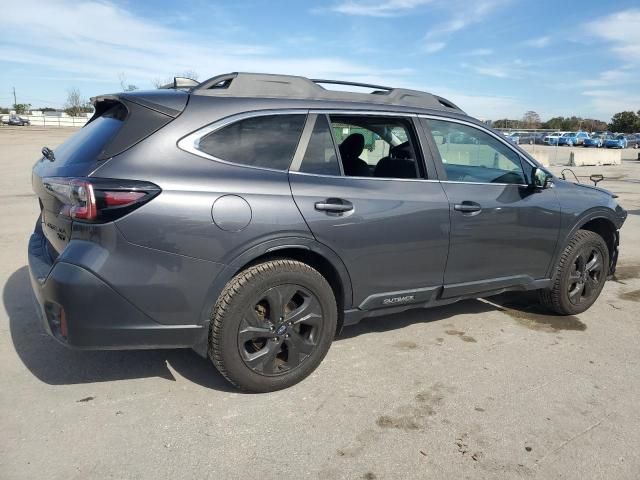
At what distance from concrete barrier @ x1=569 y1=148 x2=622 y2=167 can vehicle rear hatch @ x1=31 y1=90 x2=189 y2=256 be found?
30830 millimetres

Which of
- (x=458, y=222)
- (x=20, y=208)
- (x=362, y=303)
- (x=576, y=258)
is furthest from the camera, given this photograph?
(x=20, y=208)

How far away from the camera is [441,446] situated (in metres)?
2.74

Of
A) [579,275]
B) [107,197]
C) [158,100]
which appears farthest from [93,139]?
[579,275]

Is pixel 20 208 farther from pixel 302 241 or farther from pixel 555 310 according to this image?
pixel 555 310

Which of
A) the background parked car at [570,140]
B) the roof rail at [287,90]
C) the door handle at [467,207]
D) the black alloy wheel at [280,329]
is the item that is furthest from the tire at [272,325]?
the background parked car at [570,140]

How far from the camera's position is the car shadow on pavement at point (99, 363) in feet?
11.0

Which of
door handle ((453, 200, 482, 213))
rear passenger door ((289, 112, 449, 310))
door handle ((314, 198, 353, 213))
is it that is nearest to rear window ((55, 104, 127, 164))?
rear passenger door ((289, 112, 449, 310))

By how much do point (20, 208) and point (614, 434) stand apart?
30.8ft

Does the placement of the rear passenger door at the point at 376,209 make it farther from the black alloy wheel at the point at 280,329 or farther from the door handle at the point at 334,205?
the black alloy wheel at the point at 280,329

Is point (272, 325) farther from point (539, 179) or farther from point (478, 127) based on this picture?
point (539, 179)

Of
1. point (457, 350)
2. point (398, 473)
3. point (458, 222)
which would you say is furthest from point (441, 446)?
point (458, 222)

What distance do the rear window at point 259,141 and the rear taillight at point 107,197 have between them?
435mm

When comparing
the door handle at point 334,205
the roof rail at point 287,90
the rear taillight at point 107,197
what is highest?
the roof rail at point 287,90

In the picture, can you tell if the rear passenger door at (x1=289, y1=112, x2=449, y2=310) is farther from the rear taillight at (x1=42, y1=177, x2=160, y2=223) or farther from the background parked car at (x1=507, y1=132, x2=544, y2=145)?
the background parked car at (x1=507, y1=132, x2=544, y2=145)
